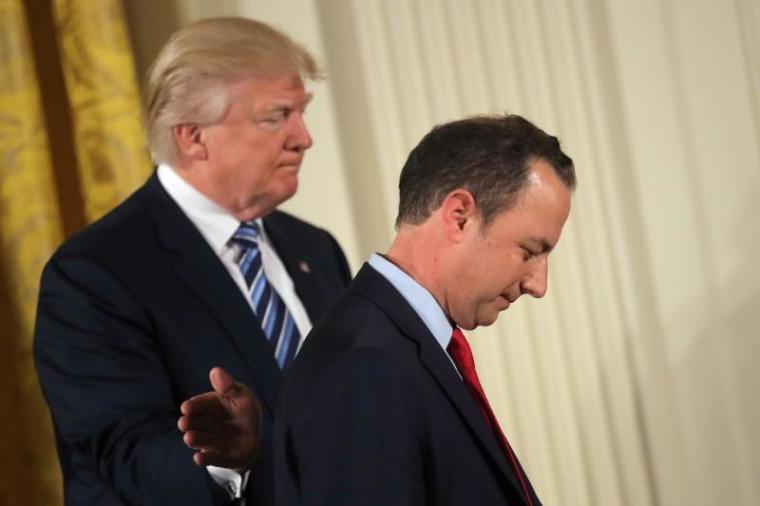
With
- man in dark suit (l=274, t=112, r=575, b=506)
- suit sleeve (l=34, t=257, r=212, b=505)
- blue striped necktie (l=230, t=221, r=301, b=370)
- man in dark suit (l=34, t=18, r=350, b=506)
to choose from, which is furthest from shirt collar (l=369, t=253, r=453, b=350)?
blue striped necktie (l=230, t=221, r=301, b=370)

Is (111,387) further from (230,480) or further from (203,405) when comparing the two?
(203,405)

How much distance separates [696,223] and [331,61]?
3.30 ft

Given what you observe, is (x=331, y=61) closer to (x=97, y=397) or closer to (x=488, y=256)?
(x=97, y=397)

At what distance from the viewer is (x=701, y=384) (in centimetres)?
319

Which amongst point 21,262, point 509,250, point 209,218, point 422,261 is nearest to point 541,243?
point 509,250

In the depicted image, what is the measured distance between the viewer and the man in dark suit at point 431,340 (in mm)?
1365

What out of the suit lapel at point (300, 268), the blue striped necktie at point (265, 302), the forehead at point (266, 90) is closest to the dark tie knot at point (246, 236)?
the blue striped necktie at point (265, 302)

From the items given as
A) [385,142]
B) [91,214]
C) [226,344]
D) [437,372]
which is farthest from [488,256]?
[385,142]

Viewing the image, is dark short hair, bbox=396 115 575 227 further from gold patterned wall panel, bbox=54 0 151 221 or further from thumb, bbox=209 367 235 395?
gold patterned wall panel, bbox=54 0 151 221

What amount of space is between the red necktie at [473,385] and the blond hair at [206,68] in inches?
34.1

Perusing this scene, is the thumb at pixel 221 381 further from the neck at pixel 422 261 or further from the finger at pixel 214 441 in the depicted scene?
the neck at pixel 422 261

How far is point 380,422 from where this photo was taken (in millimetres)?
1363

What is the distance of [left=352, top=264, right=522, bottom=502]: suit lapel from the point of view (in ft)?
4.82

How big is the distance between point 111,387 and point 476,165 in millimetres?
828
